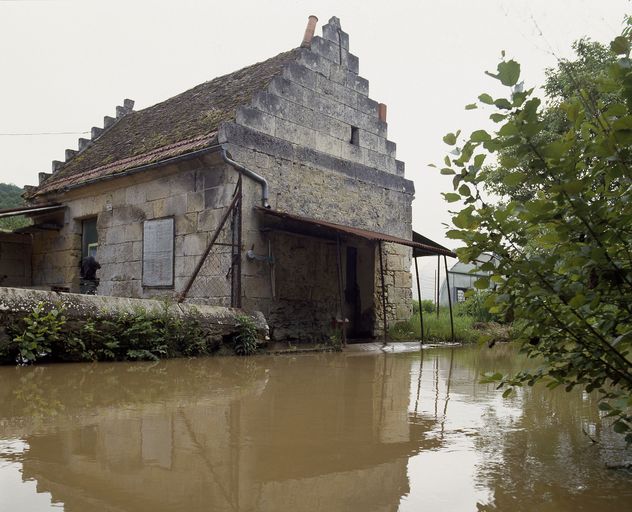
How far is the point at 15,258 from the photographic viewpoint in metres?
15.4

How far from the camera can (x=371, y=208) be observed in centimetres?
1420

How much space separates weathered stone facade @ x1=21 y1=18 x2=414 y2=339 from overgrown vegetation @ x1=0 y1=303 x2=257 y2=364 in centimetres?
235

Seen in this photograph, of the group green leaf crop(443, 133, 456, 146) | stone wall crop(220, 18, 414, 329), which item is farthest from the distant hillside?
green leaf crop(443, 133, 456, 146)

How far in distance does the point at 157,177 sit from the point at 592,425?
1003 cm

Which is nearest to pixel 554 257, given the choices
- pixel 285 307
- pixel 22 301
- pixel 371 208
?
pixel 22 301

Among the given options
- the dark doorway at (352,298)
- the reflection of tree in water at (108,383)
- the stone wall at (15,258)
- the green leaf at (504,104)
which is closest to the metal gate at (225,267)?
the reflection of tree in water at (108,383)

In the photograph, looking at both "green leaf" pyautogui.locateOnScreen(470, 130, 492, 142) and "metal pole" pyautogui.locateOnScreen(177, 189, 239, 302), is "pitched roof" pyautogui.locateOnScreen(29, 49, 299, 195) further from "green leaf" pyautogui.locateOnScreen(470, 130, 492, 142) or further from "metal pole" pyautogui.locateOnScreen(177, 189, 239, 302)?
"green leaf" pyautogui.locateOnScreen(470, 130, 492, 142)

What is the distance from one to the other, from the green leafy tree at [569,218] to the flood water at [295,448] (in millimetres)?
491

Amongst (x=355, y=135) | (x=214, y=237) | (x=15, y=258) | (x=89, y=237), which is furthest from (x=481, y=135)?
(x=15, y=258)

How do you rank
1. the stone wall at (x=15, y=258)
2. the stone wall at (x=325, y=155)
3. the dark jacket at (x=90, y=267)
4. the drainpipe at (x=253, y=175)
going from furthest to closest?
the stone wall at (x=15, y=258)
the dark jacket at (x=90, y=267)
the stone wall at (x=325, y=155)
the drainpipe at (x=253, y=175)

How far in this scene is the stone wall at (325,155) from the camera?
11.3 m

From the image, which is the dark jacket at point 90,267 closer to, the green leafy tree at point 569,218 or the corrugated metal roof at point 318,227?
the corrugated metal roof at point 318,227

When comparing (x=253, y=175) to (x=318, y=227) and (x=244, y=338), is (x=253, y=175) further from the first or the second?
(x=244, y=338)

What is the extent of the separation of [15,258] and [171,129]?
593 centimetres
